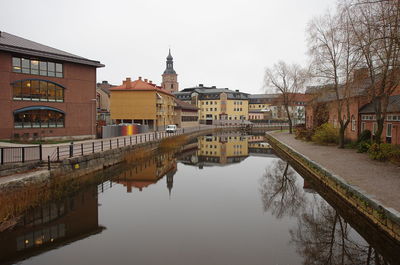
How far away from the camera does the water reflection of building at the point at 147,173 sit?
54.7 feet

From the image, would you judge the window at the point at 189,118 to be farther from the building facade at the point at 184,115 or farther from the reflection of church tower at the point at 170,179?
the reflection of church tower at the point at 170,179

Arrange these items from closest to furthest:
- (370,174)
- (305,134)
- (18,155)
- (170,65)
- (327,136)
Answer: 1. (370,174)
2. (18,155)
3. (327,136)
4. (305,134)
5. (170,65)

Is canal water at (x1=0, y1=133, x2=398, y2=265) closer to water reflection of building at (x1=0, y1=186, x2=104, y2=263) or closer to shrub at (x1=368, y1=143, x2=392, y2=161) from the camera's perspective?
water reflection of building at (x1=0, y1=186, x2=104, y2=263)

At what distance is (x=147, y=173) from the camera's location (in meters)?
19.6

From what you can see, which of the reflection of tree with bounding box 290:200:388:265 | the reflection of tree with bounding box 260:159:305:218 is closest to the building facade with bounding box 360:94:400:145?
the reflection of tree with bounding box 260:159:305:218

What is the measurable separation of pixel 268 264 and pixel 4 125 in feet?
85.0

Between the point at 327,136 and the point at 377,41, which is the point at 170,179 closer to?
the point at 377,41

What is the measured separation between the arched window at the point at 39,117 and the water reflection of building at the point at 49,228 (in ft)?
54.6

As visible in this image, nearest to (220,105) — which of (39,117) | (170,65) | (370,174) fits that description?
(170,65)

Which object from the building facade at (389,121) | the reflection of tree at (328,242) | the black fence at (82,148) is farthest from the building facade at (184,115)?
the reflection of tree at (328,242)

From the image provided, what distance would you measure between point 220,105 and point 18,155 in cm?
7413

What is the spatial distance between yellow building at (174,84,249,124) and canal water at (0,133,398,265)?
69312 mm

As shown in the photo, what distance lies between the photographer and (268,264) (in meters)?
7.44

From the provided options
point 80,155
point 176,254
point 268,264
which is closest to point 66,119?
point 80,155
